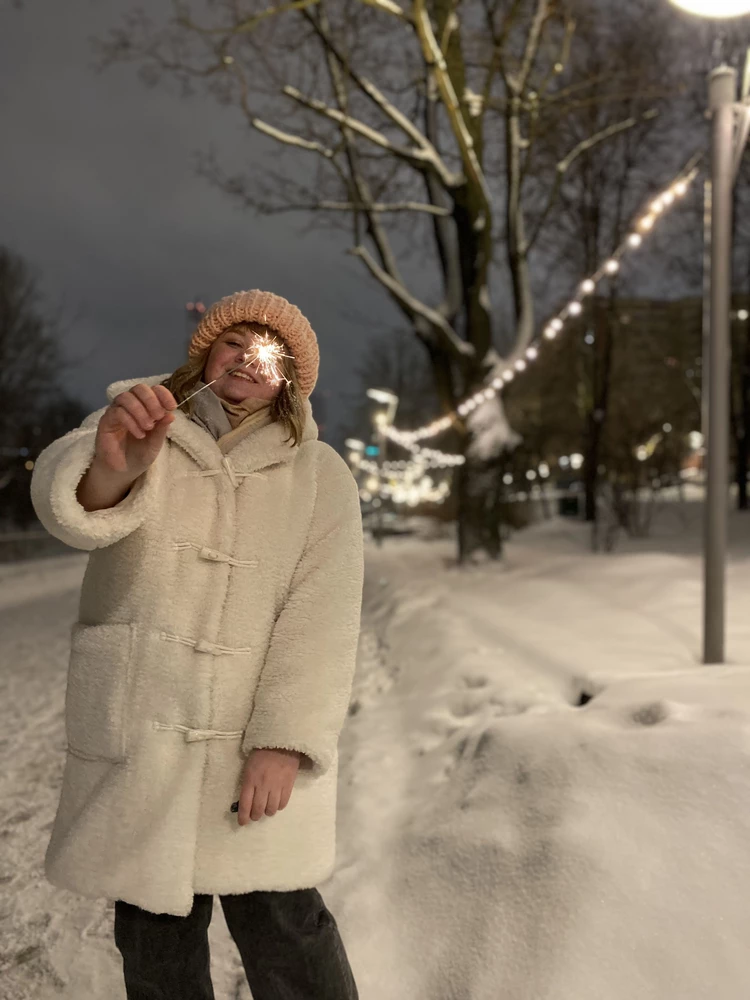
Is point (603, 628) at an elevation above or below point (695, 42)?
below

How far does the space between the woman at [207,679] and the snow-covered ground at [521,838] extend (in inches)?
32.6

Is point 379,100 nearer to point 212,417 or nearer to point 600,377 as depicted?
point 212,417

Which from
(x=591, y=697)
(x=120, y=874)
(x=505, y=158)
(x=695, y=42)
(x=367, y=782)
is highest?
(x=695, y=42)

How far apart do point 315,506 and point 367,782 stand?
2.59m

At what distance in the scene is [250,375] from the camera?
1.74m

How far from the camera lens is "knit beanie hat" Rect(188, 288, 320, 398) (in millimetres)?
1749

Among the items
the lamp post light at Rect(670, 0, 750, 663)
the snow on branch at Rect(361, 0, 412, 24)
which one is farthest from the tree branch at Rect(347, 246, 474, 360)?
the lamp post light at Rect(670, 0, 750, 663)

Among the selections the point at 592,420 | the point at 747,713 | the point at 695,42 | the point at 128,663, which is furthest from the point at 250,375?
the point at 592,420

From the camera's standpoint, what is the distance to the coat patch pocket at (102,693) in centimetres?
155

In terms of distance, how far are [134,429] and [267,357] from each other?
38cm

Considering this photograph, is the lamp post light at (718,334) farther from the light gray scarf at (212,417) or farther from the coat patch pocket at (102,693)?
the coat patch pocket at (102,693)

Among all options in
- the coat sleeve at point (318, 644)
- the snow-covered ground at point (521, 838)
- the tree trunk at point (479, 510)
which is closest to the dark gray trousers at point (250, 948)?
the coat sleeve at point (318, 644)

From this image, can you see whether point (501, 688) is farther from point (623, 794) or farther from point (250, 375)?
point (250, 375)

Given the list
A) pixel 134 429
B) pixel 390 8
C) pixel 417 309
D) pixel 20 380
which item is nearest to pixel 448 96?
pixel 390 8
